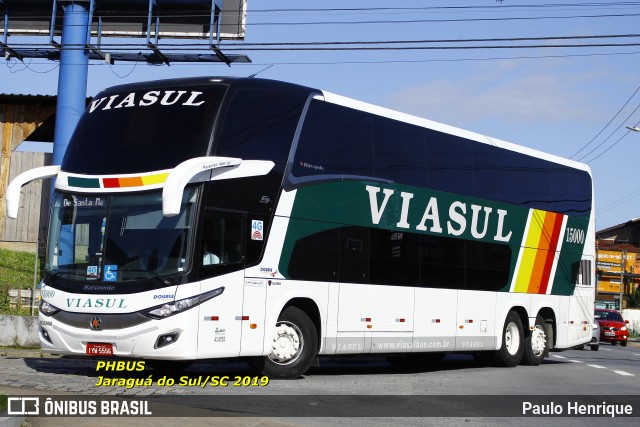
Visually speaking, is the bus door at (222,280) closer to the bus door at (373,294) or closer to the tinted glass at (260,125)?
the tinted glass at (260,125)

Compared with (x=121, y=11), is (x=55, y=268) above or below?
below

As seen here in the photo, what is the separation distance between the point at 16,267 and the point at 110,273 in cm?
1662

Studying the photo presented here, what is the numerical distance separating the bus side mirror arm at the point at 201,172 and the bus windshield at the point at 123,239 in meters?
0.39

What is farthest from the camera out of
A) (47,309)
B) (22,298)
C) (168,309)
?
(22,298)

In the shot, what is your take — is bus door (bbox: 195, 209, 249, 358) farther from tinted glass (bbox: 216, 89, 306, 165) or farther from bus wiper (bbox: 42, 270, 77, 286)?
bus wiper (bbox: 42, 270, 77, 286)

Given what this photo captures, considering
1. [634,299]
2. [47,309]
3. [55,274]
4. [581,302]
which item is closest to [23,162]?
[581,302]

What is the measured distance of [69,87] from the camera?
29.2 m

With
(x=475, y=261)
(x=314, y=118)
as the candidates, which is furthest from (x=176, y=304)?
(x=475, y=261)

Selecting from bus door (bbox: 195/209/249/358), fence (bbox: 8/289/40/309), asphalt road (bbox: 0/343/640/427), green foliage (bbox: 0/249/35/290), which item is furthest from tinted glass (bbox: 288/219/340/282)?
green foliage (bbox: 0/249/35/290)

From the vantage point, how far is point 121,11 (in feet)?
104

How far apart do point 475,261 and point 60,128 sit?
14761mm

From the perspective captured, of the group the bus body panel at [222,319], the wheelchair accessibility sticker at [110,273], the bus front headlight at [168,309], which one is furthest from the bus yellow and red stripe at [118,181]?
the bus front headlight at [168,309]

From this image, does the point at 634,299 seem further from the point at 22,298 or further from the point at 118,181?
the point at 118,181

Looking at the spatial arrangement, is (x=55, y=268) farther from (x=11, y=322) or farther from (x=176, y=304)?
(x=11, y=322)
